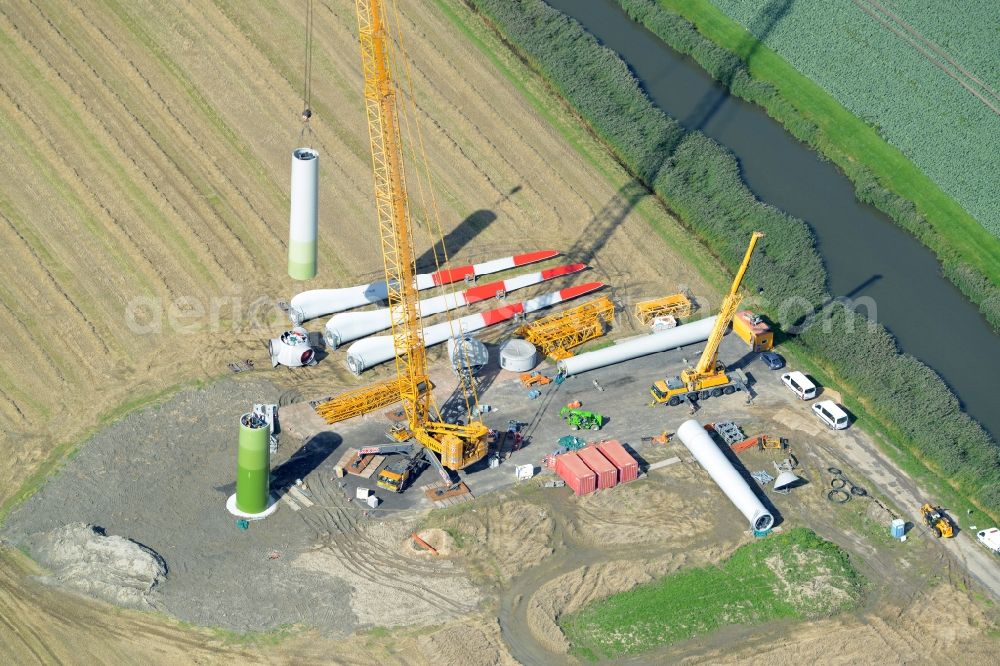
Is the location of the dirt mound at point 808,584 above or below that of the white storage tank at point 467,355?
below

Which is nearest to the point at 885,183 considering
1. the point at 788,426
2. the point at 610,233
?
the point at 610,233

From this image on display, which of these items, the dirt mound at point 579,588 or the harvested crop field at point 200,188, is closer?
the dirt mound at point 579,588

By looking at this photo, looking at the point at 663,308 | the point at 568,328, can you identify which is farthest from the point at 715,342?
the point at 568,328

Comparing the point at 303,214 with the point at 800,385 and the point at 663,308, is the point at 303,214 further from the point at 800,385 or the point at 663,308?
the point at 800,385

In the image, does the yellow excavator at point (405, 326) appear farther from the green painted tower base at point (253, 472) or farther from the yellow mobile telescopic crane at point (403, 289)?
the green painted tower base at point (253, 472)

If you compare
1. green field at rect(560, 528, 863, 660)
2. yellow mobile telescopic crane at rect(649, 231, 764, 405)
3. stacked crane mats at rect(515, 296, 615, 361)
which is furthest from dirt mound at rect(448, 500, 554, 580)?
stacked crane mats at rect(515, 296, 615, 361)

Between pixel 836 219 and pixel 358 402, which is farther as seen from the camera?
pixel 836 219

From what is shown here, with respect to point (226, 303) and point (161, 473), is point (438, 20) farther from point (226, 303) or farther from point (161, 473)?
point (161, 473)

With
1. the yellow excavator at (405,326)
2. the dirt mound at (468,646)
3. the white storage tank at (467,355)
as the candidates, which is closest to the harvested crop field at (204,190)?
the yellow excavator at (405,326)
